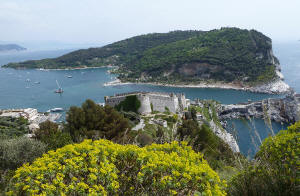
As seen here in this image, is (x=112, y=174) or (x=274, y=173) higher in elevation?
(x=112, y=174)

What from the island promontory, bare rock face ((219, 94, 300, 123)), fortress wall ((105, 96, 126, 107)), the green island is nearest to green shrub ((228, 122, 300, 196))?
fortress wall ((105, 96, 126, 107))

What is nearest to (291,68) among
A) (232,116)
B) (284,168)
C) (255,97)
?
(255,97)

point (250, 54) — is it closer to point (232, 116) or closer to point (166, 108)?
point (232, 116)

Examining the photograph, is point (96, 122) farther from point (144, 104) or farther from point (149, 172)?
point (144, 104)

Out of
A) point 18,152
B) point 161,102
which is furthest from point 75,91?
point 18,152

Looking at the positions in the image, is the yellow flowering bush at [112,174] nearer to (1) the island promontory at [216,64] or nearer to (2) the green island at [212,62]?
(1) the island promontory at [216,64]

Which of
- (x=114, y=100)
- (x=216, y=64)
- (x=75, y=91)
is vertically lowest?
(x=75, y=91)
